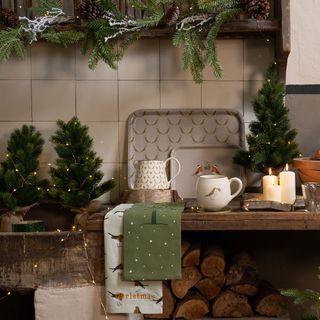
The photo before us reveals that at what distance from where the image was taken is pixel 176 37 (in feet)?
5.41

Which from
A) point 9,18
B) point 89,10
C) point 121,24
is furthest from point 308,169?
point 9,18

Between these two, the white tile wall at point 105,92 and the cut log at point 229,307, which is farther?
the white tile wall at point 105,92

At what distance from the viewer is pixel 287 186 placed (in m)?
1.58

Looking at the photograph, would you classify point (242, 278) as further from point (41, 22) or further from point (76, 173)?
point (41, 22)

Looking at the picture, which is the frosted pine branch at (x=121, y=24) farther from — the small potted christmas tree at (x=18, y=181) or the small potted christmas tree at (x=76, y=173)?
the small potted christmas tree at (x=18, y=181)

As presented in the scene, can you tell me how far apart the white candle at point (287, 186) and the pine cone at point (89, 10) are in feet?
2.67

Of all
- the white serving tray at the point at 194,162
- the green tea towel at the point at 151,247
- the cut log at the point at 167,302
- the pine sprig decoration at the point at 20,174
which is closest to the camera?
the green tea towel at the point at 151,247

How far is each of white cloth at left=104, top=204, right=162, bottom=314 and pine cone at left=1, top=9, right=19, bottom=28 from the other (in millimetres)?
761

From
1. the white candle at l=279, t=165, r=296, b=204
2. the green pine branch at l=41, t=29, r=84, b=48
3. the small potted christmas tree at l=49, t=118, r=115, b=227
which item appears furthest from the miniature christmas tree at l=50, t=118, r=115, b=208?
the white candle at l=279, t=165, r=296, b=204

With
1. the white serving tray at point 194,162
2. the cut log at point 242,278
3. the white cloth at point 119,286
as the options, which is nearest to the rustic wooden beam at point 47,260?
the white cloth at point 119,286

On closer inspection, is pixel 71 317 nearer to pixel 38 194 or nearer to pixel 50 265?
pixel 50 265

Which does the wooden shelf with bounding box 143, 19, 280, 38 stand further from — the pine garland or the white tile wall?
the white tile wall

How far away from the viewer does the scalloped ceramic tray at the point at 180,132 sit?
6.20ft

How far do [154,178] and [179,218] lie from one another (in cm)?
24
